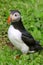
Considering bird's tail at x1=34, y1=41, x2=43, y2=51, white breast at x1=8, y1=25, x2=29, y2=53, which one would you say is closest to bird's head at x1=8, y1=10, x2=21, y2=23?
white breast at x1=8, y1=25, x2=29, y2=53

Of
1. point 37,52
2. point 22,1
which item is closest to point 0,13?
point 22,1

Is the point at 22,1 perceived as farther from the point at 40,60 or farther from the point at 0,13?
the point at 40,60

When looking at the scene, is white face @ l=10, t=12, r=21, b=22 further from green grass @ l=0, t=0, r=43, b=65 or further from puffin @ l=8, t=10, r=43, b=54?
green grass @ l=0, t=0, r=43, b=65

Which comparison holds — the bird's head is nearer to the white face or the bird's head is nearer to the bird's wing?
the white face

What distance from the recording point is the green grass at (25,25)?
5574mm

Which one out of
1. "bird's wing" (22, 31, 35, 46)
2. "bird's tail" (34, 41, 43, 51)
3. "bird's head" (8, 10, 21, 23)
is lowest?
"bird's tail" (34, 41, 43, 51)

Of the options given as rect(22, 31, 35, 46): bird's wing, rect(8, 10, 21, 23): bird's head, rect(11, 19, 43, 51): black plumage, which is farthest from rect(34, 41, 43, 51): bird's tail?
rect(8, 10, 21, 23): bird's head

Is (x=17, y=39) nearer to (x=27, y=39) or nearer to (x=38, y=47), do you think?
(x=27, y=39)

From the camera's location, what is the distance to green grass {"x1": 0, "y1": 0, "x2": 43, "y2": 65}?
5.57m

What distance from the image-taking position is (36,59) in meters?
5.59

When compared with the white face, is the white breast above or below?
below

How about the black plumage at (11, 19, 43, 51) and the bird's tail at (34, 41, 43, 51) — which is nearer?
the black plumage at (11, 19, 43, 51)

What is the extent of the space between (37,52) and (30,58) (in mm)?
223

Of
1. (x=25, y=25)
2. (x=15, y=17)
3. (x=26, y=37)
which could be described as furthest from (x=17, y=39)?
(x=25, y=25)
